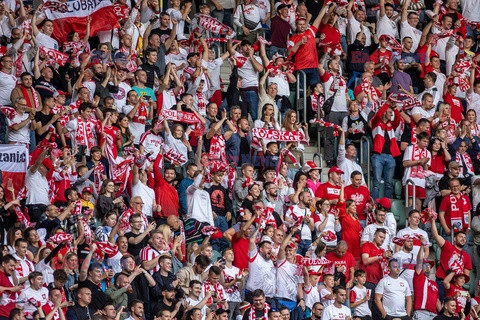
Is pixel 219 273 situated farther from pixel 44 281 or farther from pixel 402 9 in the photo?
pixel 402 9

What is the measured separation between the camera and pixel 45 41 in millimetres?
22609

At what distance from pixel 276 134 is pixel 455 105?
4.27 m

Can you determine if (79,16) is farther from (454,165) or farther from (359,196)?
(454,165)

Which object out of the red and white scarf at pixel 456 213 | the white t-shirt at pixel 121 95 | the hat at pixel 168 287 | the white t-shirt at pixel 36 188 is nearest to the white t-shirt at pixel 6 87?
the white t-shirt at pixel 121 95

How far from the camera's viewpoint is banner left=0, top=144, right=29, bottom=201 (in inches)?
814

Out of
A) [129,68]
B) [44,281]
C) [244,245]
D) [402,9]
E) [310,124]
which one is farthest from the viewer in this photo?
[402,9]

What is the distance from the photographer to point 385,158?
23688mm

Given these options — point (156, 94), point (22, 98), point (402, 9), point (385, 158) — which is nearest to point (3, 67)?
point (22, 98)

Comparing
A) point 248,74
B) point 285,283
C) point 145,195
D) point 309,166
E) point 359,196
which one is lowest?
point 285,283

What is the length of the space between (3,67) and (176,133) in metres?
2.59

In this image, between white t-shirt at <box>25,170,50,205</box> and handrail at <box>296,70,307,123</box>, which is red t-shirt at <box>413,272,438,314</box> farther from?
white t-shirt at <box>25,170,50,205</box>

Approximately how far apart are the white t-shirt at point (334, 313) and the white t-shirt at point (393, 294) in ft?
3.41

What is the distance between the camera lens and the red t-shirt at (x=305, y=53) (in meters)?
24.5

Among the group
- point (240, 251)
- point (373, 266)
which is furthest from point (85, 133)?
point (373, 266)
